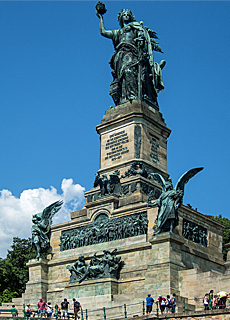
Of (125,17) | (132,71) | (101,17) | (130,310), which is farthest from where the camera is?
(101,17)

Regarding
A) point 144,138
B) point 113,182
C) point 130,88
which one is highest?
point 130,88

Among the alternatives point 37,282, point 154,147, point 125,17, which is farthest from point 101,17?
point 37,282

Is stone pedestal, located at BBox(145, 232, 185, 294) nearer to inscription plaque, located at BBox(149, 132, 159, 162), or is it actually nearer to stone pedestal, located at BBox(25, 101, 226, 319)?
stone pedestal, located at BBox(25, 101, 226, 319)

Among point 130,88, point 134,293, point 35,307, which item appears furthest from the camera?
point 130,88

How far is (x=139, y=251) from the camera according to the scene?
114 feet

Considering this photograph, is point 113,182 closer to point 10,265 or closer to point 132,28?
point 132,28

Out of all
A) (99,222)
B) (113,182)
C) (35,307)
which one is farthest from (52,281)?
(113,182)

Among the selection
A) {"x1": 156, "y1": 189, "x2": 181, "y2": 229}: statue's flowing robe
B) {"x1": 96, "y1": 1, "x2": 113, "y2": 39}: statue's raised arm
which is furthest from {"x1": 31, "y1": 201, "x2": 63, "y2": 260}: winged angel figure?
{"x1": 96, "y1": 1, "x2": 113, "y2": 39}: statue's raised arm

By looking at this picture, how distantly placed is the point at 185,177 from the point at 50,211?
11.0 meters

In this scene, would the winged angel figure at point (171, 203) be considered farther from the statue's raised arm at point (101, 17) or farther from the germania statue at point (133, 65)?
the statue's raised arm at point (101, 17)

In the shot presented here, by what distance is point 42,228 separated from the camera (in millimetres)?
40688

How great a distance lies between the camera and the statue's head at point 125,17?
149ft

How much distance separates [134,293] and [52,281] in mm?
7845

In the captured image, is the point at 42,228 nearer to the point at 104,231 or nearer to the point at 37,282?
the point at 37,282
